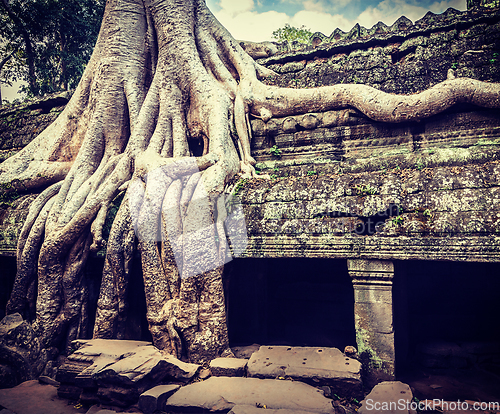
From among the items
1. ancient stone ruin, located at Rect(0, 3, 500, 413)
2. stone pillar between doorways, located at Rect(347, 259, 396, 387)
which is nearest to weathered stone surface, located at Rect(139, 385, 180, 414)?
ancient stone ruin, located at Rect(0, 3, 500, 413)

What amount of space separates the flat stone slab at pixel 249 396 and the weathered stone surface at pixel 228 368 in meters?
0.12

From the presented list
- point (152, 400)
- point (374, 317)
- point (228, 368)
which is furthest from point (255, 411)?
point (374, 317)

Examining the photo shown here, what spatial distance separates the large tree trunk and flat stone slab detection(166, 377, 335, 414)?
0.54m

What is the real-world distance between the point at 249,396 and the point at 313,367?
722 millimetres

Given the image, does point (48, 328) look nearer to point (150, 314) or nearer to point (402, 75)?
point (150, 314)

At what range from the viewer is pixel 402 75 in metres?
4.64

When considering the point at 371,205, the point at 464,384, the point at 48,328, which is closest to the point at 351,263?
the point at 371,205

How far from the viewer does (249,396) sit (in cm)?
274

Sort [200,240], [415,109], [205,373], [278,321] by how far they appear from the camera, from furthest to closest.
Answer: [278,321], [415,109], [200,240], [205,373]

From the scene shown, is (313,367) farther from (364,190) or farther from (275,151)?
(275,151)

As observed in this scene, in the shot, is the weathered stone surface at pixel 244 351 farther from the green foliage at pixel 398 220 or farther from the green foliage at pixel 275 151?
the green foliage at pixel 275 151

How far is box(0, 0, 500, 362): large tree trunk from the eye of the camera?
3.61 meters

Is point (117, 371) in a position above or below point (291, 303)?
above

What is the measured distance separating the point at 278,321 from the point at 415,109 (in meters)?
3.80
